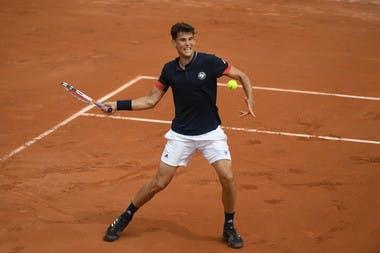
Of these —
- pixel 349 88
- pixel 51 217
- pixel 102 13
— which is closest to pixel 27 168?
pixel 51 217

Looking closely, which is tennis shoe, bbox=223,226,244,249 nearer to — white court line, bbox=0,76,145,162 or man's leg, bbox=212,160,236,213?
man's leg, bbox=212,160,236,213

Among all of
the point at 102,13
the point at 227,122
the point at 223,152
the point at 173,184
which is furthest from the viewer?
the point at 102,13

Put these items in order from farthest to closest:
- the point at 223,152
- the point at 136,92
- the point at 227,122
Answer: the point at 136,92, the point at 227,122, the point at 223,152

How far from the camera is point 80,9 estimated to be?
21.9m

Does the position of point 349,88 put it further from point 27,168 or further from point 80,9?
point 80,9

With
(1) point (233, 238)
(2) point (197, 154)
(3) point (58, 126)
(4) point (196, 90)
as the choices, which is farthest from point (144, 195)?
(3) point (58, 126)

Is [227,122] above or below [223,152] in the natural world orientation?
below

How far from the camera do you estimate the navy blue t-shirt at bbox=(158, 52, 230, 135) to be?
25.4 feet

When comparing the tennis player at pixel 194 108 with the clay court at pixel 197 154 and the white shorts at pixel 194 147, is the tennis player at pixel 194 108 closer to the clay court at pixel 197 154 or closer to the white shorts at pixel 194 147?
the white shorts at pixel 194 147

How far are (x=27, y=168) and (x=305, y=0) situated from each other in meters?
15.7

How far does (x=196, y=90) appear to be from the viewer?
25.5 feet

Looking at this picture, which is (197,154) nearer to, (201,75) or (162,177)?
(162,177)

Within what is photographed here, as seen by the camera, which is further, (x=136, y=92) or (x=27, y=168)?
(x=136, y=92)

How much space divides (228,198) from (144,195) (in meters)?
0.96
